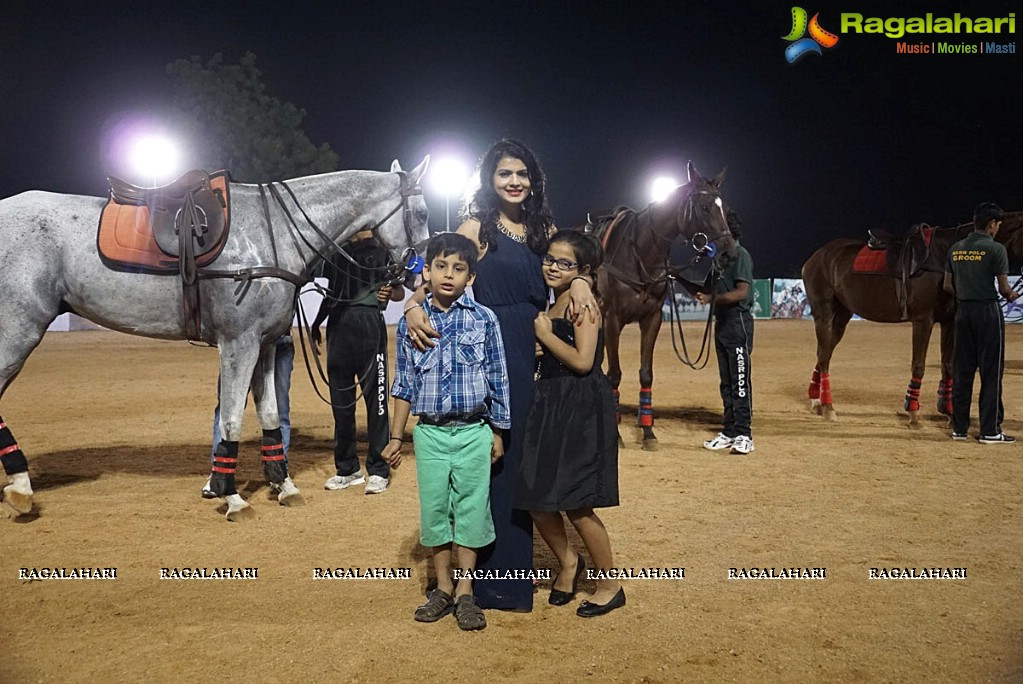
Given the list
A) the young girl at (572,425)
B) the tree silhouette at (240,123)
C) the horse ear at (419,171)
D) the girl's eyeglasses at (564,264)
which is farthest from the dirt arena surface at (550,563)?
the tree silhouette at (240,123)

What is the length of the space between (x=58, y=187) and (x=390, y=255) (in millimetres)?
39217

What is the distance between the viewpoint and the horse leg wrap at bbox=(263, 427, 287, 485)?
604cm

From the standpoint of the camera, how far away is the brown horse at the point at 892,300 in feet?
31.1

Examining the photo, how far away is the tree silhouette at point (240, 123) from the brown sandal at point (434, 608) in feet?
110

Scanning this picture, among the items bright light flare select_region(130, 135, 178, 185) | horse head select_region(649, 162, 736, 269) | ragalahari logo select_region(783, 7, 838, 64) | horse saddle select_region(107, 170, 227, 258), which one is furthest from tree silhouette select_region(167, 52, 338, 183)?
horse saddle select_region(107, 170, 227, 258)

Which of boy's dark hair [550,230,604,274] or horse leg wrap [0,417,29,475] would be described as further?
horse leg wrap [0,417,29,475]

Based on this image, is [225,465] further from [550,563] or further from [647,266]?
[647,266]

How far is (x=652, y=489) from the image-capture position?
6477 mm

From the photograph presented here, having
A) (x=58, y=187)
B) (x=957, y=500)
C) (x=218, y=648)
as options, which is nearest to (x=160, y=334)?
(x=218, y=648)

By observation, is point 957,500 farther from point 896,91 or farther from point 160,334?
point 896,91

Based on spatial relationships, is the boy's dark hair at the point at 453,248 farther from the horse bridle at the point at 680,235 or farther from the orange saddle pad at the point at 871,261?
the orange saddle pad at the point at 871,261

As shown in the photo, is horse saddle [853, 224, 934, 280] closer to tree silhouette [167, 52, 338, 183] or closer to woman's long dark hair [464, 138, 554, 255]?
woman's long dark hair [464, 138, 554, 255]

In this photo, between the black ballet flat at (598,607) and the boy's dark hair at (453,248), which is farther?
the black ballet flat at (598,607)

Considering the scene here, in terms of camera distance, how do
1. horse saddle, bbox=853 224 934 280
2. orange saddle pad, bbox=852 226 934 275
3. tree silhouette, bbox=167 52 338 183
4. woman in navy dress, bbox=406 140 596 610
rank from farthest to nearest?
tree silhouette, bbox=167 52 338 183
orange saddle pad, bbox=852 226 934 275
horse saddle, bbox=853 224 934 280
woman in navy dress, bbox=406 140 596 610
